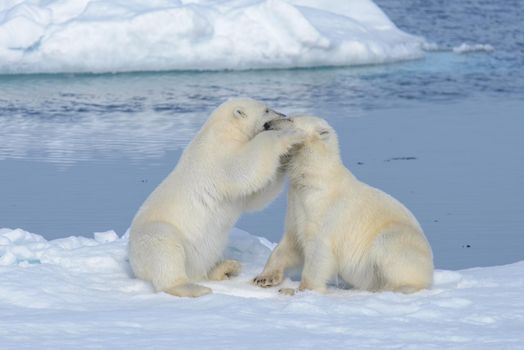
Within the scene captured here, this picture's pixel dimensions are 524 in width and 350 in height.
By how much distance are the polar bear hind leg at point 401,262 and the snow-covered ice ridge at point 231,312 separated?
0.27 feet

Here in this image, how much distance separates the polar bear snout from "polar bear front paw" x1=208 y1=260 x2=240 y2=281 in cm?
68

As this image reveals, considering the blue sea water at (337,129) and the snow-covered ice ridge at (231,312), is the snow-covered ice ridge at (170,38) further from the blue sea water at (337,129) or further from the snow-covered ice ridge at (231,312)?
the snow-covered ice ridge at (231,312)

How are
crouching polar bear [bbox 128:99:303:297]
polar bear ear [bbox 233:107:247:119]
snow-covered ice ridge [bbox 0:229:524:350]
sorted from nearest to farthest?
1. snow-covered ice ridge [bbox 0:229:524:350]
2. crouching polar bear [bbox 128:99:303:297]
3. polar bear ear [bbox 233:107:247:119]

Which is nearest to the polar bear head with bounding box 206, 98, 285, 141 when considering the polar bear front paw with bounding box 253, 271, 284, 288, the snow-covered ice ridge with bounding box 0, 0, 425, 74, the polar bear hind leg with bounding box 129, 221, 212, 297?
the polar bear hind leg with bounding box 129, 221, 212, 297

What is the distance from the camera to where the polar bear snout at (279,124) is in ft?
15.6

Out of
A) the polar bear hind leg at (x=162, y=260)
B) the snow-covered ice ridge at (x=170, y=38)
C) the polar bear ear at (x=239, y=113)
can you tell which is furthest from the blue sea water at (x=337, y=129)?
the polar bear hind leg at (x=162, y=260)

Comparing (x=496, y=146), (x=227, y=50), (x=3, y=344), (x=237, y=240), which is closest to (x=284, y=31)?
(x=227, y=50)

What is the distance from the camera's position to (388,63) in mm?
13633

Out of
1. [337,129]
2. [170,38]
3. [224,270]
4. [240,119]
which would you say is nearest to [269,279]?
[224,270]

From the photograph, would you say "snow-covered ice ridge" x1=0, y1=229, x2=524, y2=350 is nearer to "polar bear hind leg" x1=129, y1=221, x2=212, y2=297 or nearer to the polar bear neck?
"polar bear hind leg" x1=129, y1=221, x2=212, y2=297

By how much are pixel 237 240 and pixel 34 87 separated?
699cm

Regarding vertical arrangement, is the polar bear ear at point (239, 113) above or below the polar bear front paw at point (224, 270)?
above

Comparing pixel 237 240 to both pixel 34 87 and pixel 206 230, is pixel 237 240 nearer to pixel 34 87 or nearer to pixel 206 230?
pixel 206 230

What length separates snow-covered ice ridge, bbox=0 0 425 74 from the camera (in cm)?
1220
